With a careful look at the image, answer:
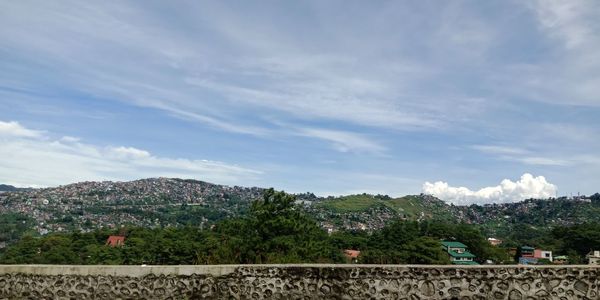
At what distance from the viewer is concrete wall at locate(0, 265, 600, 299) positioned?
5422 millimetres

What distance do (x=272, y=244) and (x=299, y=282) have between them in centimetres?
1930

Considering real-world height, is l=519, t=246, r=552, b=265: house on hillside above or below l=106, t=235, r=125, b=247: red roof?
above

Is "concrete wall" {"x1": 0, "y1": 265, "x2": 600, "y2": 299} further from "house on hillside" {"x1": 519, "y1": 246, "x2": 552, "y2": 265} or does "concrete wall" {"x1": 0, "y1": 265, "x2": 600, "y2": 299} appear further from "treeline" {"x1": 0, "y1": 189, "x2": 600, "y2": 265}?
"house on hillside" {"x1": 519, "y1": 246, "x2": 552, "y2": 265}

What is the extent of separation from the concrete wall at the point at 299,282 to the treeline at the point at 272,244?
4.31 meters

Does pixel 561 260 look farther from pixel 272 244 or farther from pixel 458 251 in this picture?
pixel 272 244

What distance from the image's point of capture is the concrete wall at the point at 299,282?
213 inches

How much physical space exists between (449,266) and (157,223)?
6747 inches

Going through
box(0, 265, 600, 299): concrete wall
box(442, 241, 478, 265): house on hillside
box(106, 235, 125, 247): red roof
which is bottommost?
box(106, 235, 125, 247): red roof

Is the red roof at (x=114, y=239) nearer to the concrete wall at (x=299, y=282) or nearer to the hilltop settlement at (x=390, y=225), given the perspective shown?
the hilltop settlement at (x=390, y=225)

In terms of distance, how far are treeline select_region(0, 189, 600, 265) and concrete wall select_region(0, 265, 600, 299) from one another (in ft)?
14.1

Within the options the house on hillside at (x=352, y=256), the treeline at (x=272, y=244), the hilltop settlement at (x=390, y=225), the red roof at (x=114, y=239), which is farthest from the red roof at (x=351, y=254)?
the red roof at (x=114, y=239)

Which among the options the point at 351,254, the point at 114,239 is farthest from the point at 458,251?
the point at 114,239

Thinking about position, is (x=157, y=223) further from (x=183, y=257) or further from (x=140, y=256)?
(x=183, y=257)

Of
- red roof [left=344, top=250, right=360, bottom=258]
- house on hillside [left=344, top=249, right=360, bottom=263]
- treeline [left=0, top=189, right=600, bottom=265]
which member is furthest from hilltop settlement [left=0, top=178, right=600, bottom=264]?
red roof [left=344, top=250, right=360, bottom=258]
